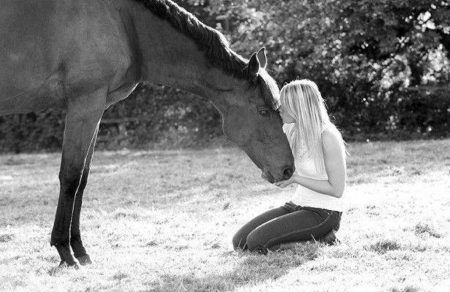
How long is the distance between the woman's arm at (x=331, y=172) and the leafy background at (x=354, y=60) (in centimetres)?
813

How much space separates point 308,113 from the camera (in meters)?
5.45

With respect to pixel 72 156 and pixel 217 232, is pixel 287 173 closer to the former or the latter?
pixel 217 232

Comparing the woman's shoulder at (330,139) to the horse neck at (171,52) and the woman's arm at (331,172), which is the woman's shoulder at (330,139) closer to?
the woman's arm at (331,172)

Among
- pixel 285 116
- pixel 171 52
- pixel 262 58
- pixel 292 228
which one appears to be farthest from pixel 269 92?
pixel 292 228

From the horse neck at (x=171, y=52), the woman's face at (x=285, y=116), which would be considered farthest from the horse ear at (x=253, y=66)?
the woman's face at (x=285, y=116)

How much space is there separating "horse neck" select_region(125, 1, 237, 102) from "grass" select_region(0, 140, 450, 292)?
4.38 feet

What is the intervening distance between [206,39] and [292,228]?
5.17ft

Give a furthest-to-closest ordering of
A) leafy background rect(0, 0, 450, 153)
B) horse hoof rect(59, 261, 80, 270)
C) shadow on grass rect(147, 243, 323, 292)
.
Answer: leafy background rect(0, 0, 450, 153) < horse hoof rect(59, 261, 80, 270) < shadow on grass rect(147, 243, 323, 292)

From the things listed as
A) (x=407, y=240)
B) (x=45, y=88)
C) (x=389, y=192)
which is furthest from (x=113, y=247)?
(x=389, y=192)

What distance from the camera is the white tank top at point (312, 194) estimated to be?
5.48 meters

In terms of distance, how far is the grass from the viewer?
183 inches

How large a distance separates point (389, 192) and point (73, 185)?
3.72 meters

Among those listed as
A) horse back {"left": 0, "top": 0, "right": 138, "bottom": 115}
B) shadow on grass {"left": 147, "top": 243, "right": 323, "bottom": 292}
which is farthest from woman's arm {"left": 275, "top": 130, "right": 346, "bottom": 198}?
horse back {"left": 0, "top": 0, "right": 138, "bottom": 115}

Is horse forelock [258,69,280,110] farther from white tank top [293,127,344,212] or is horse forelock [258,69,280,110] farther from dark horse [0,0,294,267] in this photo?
white tank top [293,127,344,212]
